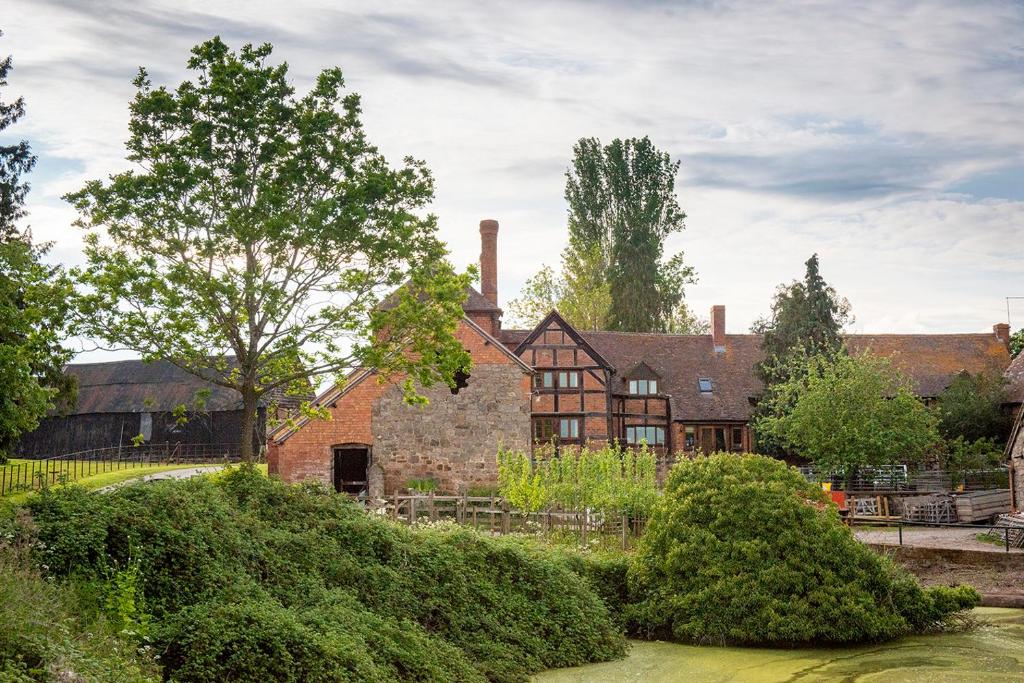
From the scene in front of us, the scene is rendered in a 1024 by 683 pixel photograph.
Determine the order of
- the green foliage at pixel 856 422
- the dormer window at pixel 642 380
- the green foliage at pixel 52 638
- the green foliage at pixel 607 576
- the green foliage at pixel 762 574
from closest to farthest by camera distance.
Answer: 1. the green foliage at pixel 52 638
2. the green foliage at pixel 762 574
3. the green foliage at pixel 607 576
4. the green foliage at pixel 856 422
5. the dormer window at pixel 642 380

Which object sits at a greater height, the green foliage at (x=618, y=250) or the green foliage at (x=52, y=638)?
the green foliage at (x=618, y=250)

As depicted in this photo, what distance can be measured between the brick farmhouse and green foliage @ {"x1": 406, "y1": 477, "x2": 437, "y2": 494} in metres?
0.24

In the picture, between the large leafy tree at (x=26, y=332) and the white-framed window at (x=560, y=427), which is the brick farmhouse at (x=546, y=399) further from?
the large leafy tree at (x=26, y=332)

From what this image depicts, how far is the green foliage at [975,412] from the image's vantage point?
46.7m

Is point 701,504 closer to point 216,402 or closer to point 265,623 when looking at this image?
point 265,623

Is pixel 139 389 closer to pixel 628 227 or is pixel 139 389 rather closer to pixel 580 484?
pixel 628 227

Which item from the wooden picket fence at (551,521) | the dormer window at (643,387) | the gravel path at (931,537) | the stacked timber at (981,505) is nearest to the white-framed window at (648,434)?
the dormer window at (643,387)

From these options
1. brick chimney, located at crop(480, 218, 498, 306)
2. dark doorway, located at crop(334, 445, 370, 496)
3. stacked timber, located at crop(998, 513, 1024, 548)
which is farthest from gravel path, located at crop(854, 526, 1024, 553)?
brick chimney, located at crop(480, 218, 498, 306)

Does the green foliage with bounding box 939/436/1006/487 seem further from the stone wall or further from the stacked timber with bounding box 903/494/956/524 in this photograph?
the stone wall

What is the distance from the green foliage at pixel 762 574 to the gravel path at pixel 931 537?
8.74 m

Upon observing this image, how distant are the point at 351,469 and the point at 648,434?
2000 centimetres

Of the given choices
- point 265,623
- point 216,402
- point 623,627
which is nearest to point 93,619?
point 265,623

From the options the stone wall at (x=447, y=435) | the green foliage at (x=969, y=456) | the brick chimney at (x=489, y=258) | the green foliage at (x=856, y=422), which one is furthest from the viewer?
the brick chimney at (x=489, y=258)

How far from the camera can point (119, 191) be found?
25.8 meters
